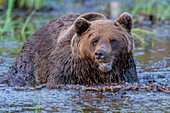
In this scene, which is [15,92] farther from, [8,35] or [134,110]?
[8,35]

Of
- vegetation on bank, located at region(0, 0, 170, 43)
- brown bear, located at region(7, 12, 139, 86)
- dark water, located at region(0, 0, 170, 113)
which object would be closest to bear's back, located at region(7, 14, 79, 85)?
brown bear, located at region(7, 12, 139, 86)

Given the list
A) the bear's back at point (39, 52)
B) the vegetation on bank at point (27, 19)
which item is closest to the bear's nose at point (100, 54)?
the bear's back at point (39, 52)

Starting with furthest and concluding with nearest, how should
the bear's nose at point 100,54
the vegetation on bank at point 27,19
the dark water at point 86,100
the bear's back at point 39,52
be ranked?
the vegetation on bank at point 27,19 → the bear's back at point 39,52 → the bear's nose at point 100,54 → the dark water at point 86,100

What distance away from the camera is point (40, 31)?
7.54 meters

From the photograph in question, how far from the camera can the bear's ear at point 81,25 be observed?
5.75m

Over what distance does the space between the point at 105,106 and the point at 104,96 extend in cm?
56

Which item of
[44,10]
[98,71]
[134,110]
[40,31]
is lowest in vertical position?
[134,110]

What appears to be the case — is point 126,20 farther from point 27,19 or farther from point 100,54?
point 27,19

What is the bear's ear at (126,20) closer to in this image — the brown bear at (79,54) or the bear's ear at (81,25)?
the brown bear at (79,54)

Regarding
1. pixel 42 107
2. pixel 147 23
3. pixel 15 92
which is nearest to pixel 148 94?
pixel 42 107

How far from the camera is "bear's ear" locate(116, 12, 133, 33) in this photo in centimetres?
577

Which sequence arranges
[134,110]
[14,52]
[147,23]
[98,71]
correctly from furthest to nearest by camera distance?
[147,23]
[14,52]
[98,71]
[134,110]

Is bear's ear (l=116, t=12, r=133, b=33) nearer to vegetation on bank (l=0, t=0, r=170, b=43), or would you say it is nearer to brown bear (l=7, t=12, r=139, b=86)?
brown bear (l=7, t=12, r=139, b=86)

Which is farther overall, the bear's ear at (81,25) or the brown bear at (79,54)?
the bear's ear at (81,25)
